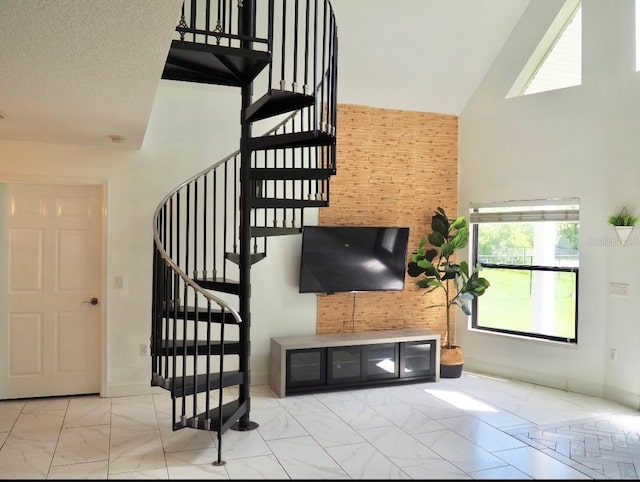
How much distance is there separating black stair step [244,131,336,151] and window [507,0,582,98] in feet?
9.22

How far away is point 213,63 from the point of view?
352 cm

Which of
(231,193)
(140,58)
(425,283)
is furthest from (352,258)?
(140,58)

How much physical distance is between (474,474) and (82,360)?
353cm

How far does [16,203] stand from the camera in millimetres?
4777

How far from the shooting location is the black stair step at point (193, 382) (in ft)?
12.0

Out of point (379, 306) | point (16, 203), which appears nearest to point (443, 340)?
point (379, 306)

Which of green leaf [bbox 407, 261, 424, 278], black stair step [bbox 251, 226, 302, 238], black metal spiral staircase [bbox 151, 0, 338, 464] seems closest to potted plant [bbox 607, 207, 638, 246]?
green leaf [bbox 407, 261, 424, 278]

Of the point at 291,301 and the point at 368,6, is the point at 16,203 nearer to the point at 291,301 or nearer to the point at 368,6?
the point at 291,301

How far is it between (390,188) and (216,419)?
125 inches

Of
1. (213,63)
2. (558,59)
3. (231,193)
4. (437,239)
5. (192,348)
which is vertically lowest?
(192,348)

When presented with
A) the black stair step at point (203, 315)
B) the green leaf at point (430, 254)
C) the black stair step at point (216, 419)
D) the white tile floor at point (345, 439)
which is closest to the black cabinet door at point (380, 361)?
the white tile floor at point (345, 439)

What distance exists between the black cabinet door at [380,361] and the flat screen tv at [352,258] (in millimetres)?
615

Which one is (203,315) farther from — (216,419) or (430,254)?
(430,254)

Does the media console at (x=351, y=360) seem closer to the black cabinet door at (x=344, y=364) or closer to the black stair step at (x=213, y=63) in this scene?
the black cabinet door at (x=344, y=364)
